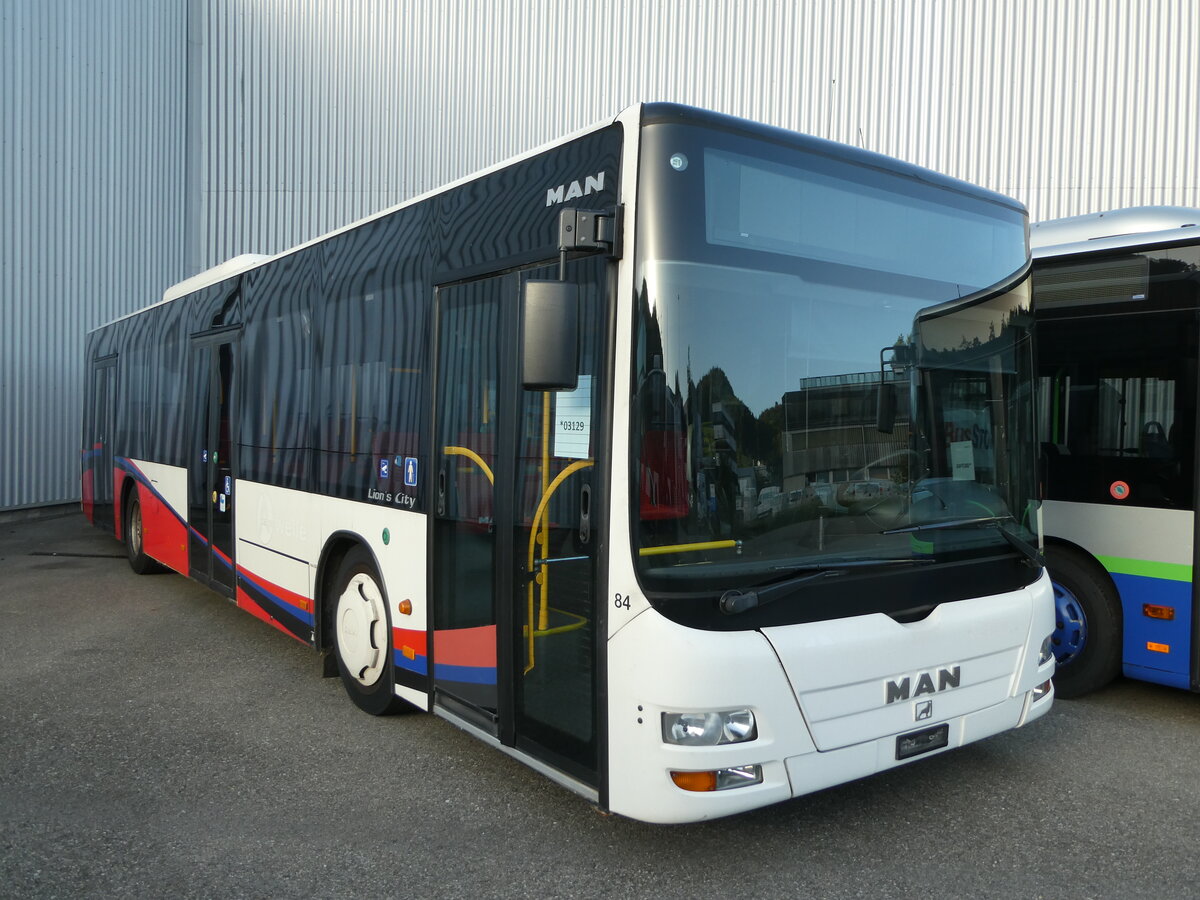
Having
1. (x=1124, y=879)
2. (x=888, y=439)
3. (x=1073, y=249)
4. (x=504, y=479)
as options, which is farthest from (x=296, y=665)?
(x=1073, y=249)

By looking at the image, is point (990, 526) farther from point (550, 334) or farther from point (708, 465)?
point (550, 334)

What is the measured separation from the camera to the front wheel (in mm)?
5297

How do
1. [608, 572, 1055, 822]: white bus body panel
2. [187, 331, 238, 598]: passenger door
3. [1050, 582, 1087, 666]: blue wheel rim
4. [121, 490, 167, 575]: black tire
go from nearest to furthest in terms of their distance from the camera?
1. [608, 572, 1055, 822]: white bus body panel
2. [1050, 582, 1087, 666]: blue wheel rim
3. [187, 331, 238, 598]: passenger door
4. [121, 490, 167, 575]: black tire

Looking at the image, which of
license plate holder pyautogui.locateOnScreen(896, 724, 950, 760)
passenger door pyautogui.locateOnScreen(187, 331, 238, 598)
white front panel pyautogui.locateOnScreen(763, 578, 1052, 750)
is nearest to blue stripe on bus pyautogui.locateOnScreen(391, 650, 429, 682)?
white front panel pyautogui.locateOnScreen(763, 578, 1052, 750)

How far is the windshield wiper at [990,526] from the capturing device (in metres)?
3.86

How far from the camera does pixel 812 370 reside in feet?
11.9

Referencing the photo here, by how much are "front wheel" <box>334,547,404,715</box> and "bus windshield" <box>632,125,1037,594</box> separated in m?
2.39

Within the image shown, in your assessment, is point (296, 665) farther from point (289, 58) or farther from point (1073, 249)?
point (289, 58)

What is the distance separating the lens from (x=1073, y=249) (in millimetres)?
5891

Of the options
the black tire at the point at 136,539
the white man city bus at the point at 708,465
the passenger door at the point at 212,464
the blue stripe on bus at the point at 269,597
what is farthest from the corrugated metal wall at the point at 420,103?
the white man city bus at the point at 708,465

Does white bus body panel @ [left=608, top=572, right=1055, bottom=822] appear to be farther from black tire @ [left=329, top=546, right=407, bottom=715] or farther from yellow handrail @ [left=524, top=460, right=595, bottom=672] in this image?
black tire @ [left=329, top=546, right=407, bottom=715]

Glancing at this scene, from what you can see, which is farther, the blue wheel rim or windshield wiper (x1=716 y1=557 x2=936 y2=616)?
the blue wheel rim

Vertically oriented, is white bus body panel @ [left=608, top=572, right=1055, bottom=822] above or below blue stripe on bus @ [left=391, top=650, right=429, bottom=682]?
above

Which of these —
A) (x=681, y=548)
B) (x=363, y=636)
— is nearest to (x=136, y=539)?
(x=363, y=636)
